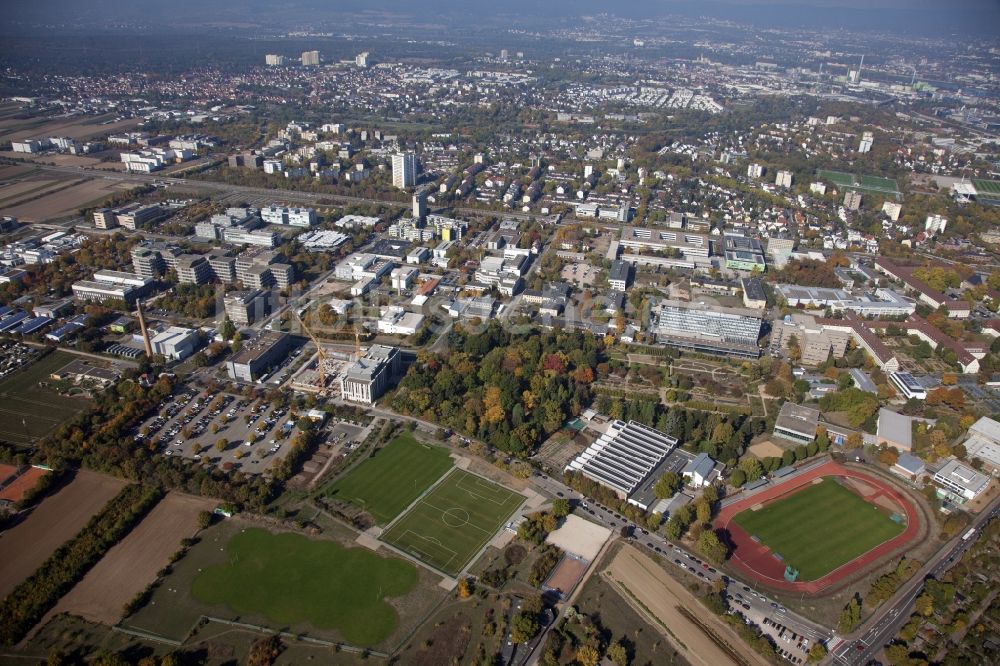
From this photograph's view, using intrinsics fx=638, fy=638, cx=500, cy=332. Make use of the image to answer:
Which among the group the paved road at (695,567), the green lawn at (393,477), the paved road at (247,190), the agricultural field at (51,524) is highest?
the paved road at (247,190)

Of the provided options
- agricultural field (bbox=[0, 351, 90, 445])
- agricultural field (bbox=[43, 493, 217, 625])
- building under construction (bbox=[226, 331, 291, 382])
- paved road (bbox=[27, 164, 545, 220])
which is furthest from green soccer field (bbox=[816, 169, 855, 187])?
agricultural field (bbox=[0, 351, 90, 445])

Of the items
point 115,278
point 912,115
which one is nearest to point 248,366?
point 115,278

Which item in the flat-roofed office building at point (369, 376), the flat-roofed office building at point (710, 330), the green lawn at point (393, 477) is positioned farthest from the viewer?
the flat-roofed office building at point (710, 330)

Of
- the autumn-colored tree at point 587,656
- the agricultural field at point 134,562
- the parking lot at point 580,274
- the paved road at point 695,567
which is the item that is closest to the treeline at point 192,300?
the agricultural field at point 134,562

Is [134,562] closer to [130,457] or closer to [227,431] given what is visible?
[130,457]

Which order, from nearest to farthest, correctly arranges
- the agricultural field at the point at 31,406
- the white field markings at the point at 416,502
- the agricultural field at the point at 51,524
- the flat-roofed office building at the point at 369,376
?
the agricultural field at the point at 51,524 < the white field markings at the point at 416,502 < the agricultural field at the point at 31,406 < the flat-roofed office building at the point at 369,376

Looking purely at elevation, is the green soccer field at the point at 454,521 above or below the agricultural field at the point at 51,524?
below

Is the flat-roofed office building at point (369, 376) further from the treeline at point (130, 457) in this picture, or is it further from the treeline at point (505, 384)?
the treeline at point (130, 457)
